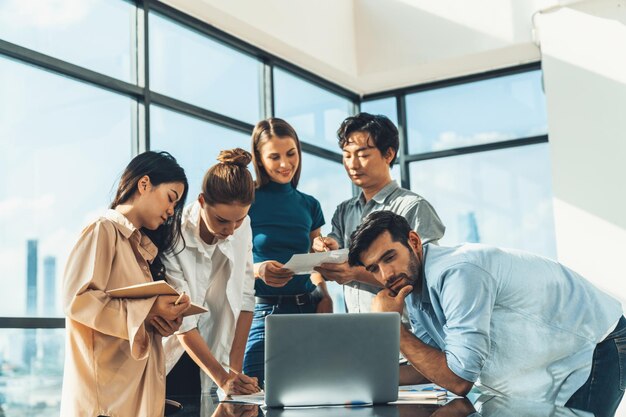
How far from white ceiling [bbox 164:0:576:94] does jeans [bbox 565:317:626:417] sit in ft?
10.7

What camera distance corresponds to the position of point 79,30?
3961 mm

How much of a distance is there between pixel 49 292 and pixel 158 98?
126 centimetres

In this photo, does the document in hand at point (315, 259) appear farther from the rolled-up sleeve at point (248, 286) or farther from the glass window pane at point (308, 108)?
the glass window pane at point (308, 108)

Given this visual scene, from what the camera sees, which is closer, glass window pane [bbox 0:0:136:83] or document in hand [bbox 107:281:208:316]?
document in hand [bbox 107:281:208:316]

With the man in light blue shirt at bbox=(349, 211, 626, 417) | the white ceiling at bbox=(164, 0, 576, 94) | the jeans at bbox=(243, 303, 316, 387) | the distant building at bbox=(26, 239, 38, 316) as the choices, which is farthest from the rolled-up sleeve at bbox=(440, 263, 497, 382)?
the white ceiling at bbox=(164, 0, 576, 94)

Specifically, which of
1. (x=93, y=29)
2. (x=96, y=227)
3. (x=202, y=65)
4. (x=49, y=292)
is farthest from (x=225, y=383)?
(x=202, y=65)

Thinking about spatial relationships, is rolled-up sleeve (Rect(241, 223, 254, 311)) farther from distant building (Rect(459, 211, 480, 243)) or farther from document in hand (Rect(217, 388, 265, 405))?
distant building (Rect(459, 211, 480, 243))

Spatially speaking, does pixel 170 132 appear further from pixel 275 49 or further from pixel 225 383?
pixel 225 383

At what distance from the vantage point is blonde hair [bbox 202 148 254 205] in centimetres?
238

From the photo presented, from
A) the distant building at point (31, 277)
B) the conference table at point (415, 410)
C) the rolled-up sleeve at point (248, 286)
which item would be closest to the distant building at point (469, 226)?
the distant building at point (31, 277)

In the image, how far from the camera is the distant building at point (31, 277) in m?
3.54

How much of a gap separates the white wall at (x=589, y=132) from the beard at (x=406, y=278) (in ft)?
10.3

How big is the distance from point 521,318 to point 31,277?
2.33m

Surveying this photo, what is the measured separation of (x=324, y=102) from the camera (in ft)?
19.6
